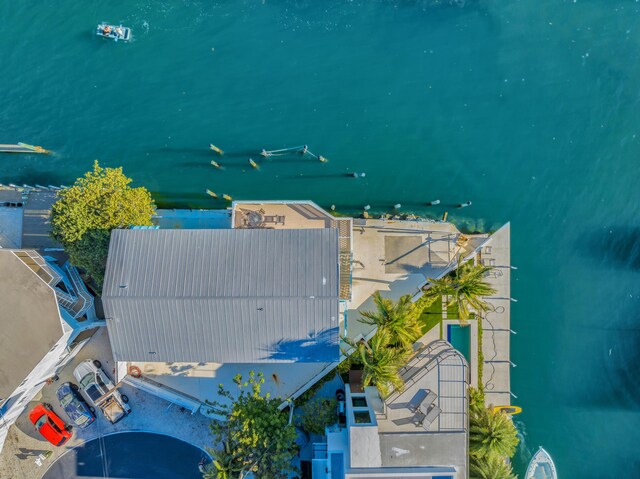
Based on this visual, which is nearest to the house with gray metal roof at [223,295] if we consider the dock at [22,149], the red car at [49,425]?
the red car at [49,425]

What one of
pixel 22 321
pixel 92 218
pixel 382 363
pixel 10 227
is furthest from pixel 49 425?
pixel 382 363

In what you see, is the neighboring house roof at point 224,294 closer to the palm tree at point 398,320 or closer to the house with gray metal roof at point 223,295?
the house with gray metal roof at point 223,295

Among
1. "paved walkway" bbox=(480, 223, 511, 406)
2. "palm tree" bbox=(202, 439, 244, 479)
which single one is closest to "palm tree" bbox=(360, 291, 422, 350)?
"paved walkway" bbox=(480, 223, 511, 406)

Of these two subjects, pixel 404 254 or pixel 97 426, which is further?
pixel 97 426

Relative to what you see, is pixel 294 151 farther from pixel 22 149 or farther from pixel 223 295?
pixel 22 149

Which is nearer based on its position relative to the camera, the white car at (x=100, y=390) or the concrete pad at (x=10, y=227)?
the white car at (x=100, y=390)

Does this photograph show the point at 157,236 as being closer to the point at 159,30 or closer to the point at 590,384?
the point at 159,30

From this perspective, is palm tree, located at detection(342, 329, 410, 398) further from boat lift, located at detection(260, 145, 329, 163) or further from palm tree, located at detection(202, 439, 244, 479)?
boat lift, located at detection(260, 145, 329, 163)
